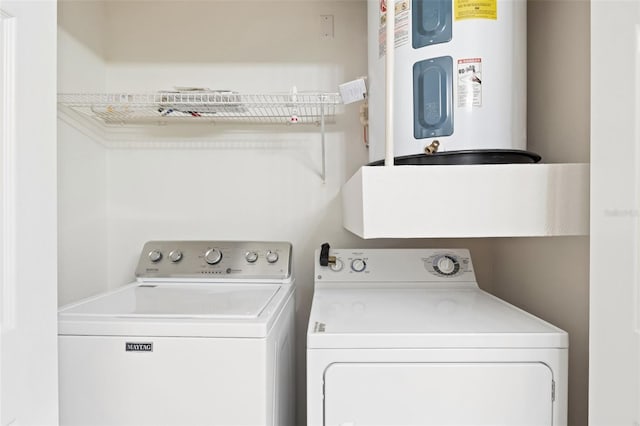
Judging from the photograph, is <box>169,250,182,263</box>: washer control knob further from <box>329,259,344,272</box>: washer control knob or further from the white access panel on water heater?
the white access panel on water heater

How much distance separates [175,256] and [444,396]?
1253mm

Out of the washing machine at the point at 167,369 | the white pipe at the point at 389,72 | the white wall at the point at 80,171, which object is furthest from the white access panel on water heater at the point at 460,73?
the white wall at the point at 80,171

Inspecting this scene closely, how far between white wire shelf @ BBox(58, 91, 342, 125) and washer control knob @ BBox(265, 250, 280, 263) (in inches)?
23.9

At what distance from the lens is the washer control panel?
180cm

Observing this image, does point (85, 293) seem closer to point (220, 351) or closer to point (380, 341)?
point (220, 351)

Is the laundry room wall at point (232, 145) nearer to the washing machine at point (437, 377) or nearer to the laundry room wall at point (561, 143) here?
the laundry room wall at point (561, 143)

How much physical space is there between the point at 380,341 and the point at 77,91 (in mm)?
1598

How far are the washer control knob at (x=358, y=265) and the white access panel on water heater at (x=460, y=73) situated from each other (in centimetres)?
62

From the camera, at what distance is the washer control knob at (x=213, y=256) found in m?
1.83

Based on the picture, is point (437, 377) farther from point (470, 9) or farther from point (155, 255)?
point (155, 255)

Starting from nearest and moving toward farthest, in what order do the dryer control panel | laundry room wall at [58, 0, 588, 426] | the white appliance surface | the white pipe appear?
the white pipe, the white appliance surface, the dryer control panel, laundry room wall at [58, 0, 588, 426]

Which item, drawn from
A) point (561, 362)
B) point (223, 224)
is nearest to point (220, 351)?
point (561, 362)

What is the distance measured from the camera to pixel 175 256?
185 centimetres

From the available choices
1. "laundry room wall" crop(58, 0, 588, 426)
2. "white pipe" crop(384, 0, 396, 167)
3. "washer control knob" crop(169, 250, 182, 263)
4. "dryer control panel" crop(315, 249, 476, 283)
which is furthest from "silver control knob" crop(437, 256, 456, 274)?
"washer control knob" crop(169, 250, 182, 263)
